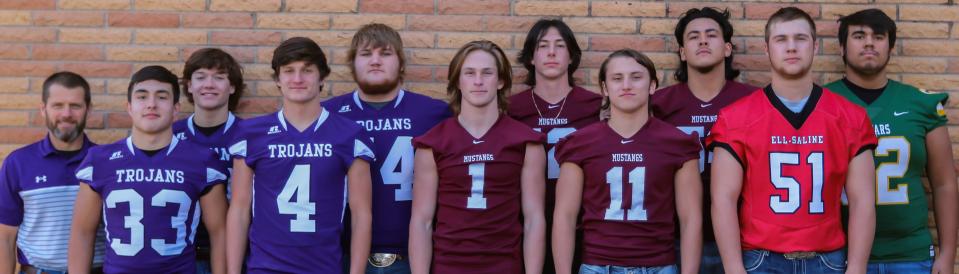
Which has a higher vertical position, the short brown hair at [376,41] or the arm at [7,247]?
the short brown hair at [376,41]

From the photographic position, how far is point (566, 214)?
417 cm

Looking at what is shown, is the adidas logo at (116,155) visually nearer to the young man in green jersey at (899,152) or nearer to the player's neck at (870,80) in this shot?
the young man in green jersey at (899,152)

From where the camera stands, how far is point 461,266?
4.15m

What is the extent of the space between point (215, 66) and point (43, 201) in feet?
3.81

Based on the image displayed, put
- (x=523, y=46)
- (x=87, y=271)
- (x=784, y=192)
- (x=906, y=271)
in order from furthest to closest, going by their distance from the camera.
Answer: (x=523, y=46) < (x=906, y=271) < (x=87, y=271) < (x=784, y=192)

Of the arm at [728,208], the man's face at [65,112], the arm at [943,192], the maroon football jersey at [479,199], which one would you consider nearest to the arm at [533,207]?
the maroon football jersey at [479,199]

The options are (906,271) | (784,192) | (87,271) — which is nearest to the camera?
(784,192)

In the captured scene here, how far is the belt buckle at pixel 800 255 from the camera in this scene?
4.03 meters

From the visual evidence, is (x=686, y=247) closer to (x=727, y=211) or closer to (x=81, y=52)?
(x=727, y=211)

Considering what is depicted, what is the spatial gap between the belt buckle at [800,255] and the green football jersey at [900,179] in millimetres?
664

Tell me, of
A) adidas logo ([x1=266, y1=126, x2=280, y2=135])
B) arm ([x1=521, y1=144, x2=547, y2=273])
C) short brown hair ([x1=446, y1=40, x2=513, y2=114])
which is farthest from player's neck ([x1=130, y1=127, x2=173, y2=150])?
arm ([x1=521, y1=144, x2=547, y2=273])

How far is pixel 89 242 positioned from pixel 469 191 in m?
1.95

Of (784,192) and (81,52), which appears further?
(81,52)

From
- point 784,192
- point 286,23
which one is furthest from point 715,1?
point 286,23
